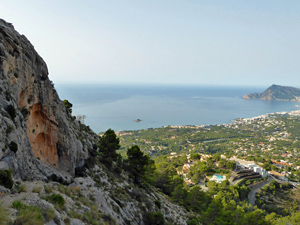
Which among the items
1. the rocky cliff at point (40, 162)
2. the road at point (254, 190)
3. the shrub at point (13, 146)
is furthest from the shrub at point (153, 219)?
the road at point (254, 190)

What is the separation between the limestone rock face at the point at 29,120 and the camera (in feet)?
28.9

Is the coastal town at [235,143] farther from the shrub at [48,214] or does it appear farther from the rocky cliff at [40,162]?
the shrub at [48,214]

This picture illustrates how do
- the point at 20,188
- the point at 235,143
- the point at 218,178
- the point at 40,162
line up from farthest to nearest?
the point at 235,143 → the point at 218,178 → the point at 40,162 → the point at 20,188

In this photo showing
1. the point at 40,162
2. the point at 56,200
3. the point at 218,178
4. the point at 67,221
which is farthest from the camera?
the point at 218,178

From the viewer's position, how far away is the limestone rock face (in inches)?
347

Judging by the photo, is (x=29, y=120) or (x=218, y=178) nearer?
(x=29, y=120)

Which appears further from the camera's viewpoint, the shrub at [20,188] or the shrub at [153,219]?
the shrub at [153,219]

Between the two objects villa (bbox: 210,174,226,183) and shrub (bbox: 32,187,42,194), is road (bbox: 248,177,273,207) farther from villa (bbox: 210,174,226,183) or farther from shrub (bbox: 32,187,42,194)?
shrub (bbox: 32,187,42,194)

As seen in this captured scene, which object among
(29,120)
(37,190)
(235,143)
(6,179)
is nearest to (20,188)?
(37,190)

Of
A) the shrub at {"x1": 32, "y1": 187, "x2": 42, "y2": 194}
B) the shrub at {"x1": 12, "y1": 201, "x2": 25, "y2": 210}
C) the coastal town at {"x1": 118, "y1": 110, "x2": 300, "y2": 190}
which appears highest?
the shrub at {"x1": 12, "y1": 201, "x2": 25, "y2": 210}

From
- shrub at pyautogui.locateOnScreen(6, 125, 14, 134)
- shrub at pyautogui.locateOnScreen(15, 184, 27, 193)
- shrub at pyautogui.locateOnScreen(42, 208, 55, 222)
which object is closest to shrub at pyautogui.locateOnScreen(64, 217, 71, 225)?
shrub at pyautogui.locateOnScreen(42, 208, 55, 222)

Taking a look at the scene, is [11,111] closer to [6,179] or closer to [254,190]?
[6,179]

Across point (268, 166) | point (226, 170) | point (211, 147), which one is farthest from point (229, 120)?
point (226, 170)

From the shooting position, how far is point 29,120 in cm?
1134
